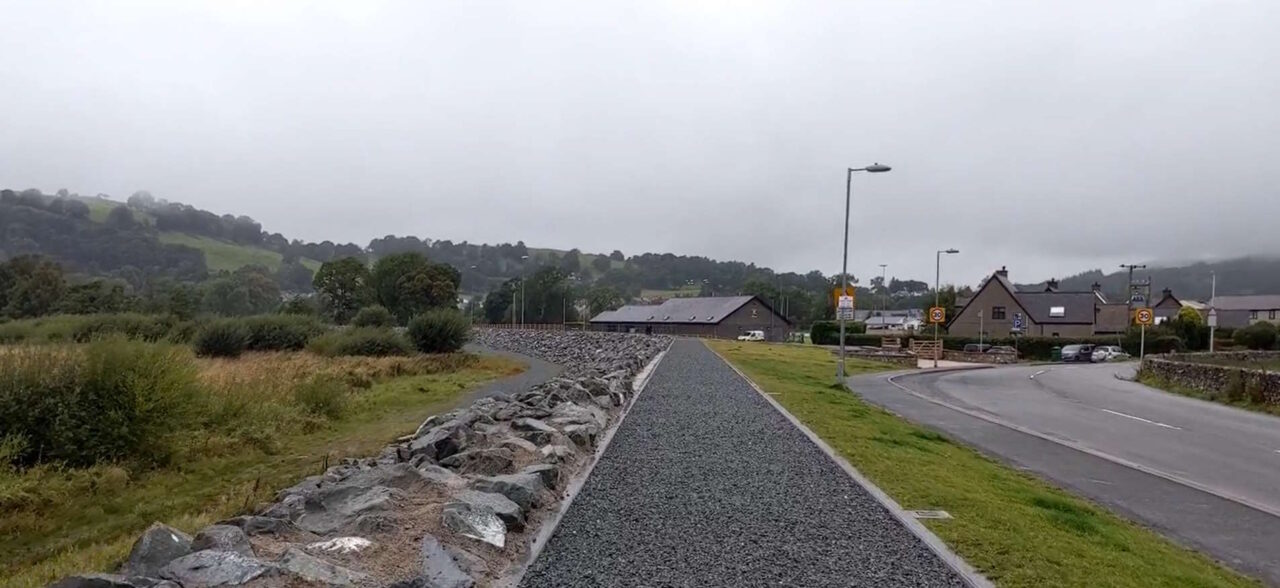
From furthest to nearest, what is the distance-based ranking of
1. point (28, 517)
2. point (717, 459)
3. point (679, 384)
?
point (679, 384), point (28, 517), point (717, 459)

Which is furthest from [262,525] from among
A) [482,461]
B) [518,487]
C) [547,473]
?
[482,461]

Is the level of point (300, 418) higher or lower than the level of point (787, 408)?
lower

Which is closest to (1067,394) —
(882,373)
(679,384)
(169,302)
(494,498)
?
(882,373)

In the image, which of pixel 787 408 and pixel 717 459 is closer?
pixel 717 459

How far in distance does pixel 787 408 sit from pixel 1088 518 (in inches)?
363

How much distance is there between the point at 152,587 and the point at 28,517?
1089 cm

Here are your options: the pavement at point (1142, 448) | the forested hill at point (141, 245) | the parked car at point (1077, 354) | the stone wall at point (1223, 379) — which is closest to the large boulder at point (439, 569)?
the pavement at point (1142, 448)

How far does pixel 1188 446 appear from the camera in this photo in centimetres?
1694

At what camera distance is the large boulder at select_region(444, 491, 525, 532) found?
6906 millimetres

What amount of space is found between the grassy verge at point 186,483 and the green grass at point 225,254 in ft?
444

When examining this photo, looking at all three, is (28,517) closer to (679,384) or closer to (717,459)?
(717,459)

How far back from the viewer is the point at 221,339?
48375mm

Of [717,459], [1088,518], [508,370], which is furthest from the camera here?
[508,370]

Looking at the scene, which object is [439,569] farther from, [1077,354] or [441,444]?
[1077,354]
